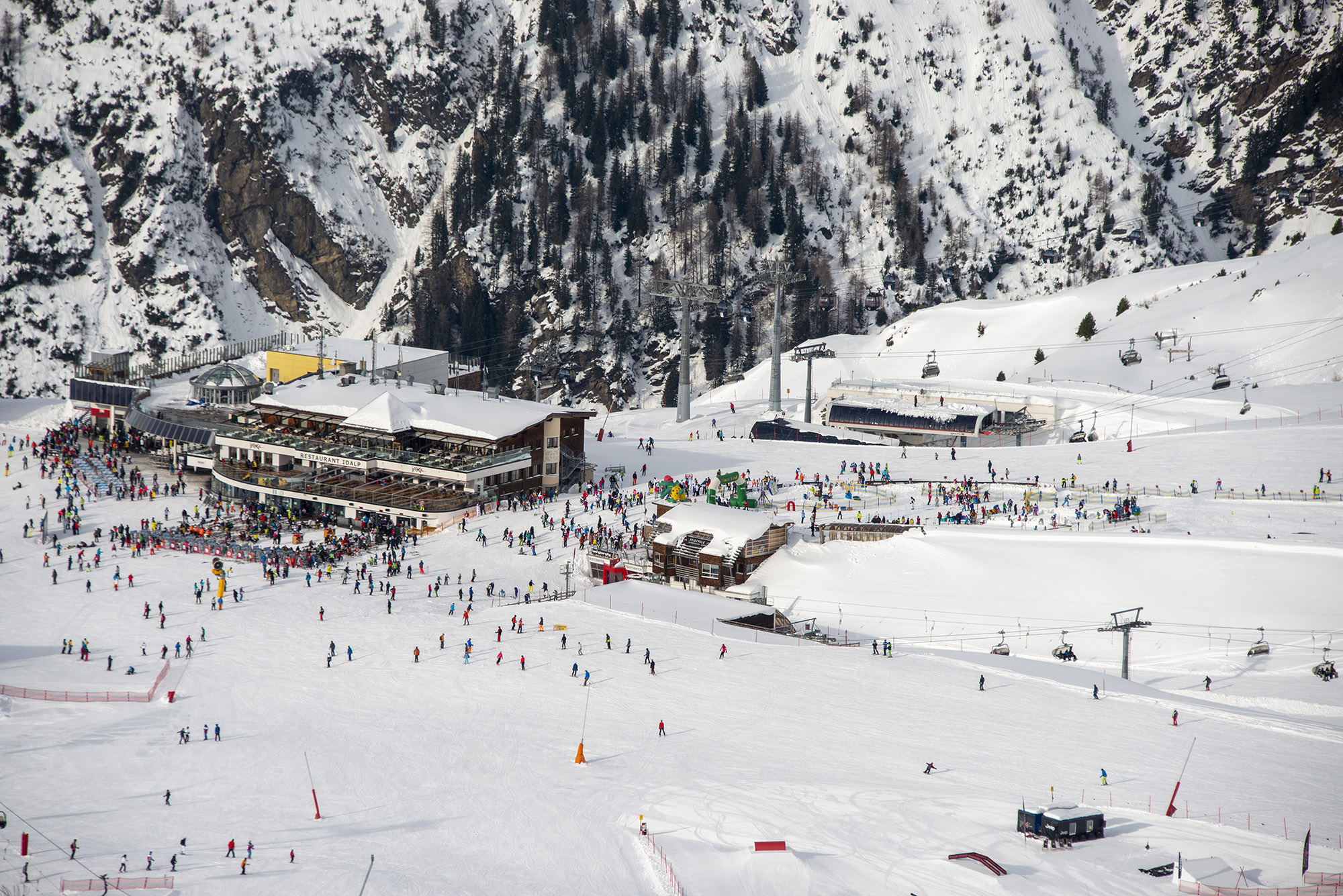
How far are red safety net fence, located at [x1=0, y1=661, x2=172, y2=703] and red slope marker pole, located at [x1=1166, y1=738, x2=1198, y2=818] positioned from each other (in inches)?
1164

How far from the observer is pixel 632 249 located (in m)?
135

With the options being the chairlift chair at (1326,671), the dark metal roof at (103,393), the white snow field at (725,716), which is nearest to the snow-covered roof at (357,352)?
the dark metal roof at (103,393)

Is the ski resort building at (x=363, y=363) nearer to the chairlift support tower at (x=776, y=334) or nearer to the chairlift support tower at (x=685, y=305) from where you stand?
the chairlift support tower at (x=685, y=305)

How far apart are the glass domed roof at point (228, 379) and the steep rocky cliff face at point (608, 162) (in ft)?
159

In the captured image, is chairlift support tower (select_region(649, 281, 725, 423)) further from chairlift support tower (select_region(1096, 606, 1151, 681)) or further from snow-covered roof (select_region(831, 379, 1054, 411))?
chairlift support tower (select_region(1096, 606, 1151, 681))

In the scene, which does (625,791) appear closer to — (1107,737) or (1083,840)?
(1083,840)

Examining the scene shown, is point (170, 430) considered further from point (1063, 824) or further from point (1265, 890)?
point (1265, 890)

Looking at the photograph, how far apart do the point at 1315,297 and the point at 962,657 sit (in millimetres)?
56134

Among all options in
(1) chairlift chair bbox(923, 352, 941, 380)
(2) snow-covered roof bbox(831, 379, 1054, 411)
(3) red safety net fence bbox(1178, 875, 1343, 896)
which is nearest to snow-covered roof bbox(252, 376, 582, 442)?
(2) snow-covered roof bbox(831, 379, 1054, 411)

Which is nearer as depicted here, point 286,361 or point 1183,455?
point 1183,455

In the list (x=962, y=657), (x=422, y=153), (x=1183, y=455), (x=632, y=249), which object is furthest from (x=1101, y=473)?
(x=422, y=153)

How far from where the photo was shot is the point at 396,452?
63.6 m

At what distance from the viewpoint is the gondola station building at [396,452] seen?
60.8 metres

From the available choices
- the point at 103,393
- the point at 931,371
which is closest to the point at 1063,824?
the point at 931,371
